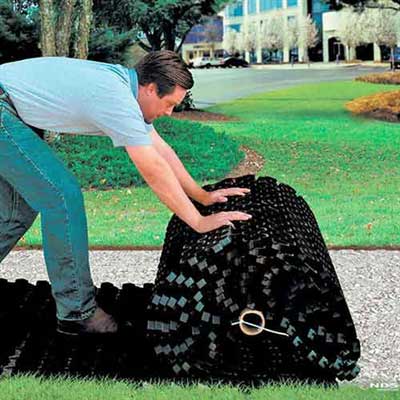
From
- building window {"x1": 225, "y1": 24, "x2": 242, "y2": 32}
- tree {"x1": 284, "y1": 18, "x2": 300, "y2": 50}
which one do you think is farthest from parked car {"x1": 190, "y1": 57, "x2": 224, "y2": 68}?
tree {"x1": 284, "y1": 18, "x2": 300, "y2": 50}

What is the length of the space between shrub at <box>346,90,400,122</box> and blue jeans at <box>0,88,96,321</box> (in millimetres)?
10550

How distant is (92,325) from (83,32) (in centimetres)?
780

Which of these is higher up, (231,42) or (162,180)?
(231,42)

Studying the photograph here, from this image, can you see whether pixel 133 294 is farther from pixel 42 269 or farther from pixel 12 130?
pixel 42 269

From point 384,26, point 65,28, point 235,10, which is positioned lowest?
point 384,26

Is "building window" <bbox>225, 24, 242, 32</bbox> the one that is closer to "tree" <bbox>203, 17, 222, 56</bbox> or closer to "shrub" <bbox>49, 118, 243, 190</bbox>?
"tree" <bbox>203, 17, 222, 56</bbox>

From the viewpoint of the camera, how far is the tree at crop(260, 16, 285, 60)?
19062 mm

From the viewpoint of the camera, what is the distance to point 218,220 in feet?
10.0

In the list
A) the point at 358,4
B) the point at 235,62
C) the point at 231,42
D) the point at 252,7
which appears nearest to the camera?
the point at 358,4

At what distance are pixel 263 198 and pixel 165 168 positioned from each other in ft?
2.73

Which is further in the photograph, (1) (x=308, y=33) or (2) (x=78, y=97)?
(1) (x=308, y=33)

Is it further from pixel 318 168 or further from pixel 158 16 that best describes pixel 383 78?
pixel 318 168

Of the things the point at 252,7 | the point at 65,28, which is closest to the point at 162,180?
the point at 65,28

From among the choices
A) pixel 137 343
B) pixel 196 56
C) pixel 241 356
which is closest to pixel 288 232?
pixel 241 356
